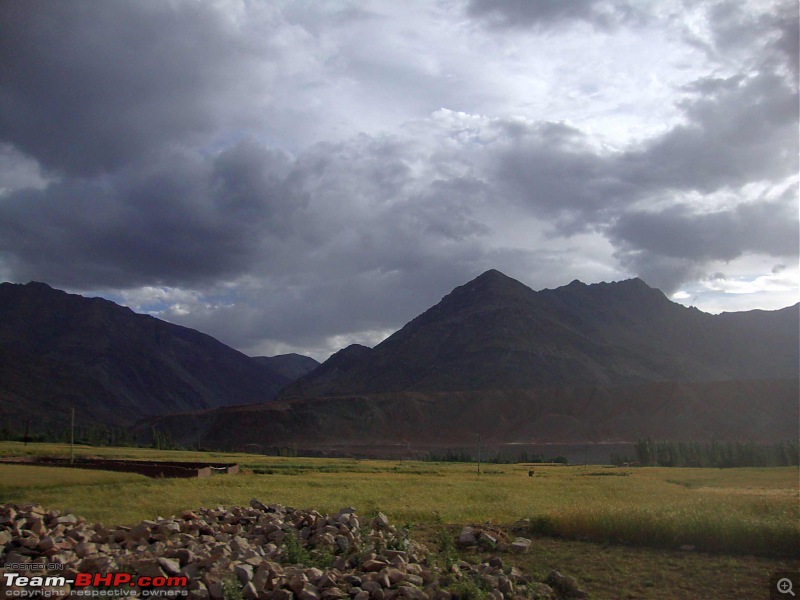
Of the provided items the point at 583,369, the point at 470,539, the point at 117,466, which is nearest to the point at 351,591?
the point at 470,539

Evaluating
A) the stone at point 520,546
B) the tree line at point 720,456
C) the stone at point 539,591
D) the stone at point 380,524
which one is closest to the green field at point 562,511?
the stone at point 520,546

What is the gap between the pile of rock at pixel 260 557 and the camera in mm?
13078

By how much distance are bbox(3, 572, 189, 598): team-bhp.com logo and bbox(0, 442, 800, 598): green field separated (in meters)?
8.27

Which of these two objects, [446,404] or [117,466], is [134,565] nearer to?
[117,466]

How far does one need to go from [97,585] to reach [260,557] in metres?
3.28

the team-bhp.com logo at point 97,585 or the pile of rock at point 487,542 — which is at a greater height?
the team-bhp.com logo at point 97,585

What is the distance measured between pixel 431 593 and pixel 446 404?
516 ft

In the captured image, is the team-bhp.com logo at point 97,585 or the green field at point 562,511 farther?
the green field at point 562,511

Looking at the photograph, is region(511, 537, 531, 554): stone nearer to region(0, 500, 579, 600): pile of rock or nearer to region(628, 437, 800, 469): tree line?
region(0, 500, 579, 600): pile of rock

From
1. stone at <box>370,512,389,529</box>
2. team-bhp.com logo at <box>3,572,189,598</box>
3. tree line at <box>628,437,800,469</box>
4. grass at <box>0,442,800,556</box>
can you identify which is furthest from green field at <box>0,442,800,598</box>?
tree line at <box>628,437,800,469</box>

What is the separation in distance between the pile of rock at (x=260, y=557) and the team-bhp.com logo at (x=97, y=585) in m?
0.10

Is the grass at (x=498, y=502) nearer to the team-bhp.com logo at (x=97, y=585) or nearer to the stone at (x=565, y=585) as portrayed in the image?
the stone at (x=565, y=585)

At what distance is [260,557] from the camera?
1501 centimetres

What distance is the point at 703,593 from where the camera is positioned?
14.6 meters
